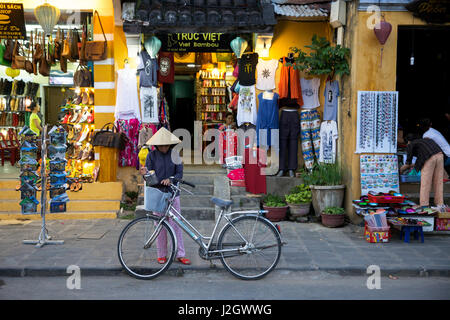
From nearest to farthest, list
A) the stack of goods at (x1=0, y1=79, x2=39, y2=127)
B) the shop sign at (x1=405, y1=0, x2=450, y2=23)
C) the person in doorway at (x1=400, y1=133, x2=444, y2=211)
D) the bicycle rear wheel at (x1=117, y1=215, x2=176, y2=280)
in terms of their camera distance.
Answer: the bicycle rear wheel at (x1=117, y1=215, x2=176, y2=280) → the person in doorway at (x1=400, y1=133, x2=444, y2=211) → the shop sign at (x1=405, y1=0, x2=450, y2=23) → the stack of goods at (x1=0, y1=79, x2=39, y2=127)

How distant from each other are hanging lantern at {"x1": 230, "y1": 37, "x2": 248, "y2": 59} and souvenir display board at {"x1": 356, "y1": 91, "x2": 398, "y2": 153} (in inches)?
115

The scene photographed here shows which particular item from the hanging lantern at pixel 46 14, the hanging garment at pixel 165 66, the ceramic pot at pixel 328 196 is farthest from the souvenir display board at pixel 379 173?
the hanging lantern at pixel 46 14

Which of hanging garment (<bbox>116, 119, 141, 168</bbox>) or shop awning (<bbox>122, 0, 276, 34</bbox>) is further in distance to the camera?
hanging garment (<bbox>116, 119, 141, 168</bbox>)

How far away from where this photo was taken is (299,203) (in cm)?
923

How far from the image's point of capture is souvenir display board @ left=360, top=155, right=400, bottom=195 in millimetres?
8719

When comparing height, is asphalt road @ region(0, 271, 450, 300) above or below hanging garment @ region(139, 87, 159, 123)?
below

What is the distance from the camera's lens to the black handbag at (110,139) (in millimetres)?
10031

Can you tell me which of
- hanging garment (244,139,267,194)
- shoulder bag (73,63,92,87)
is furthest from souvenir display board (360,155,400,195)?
shoulder bag (73,63,92,87)

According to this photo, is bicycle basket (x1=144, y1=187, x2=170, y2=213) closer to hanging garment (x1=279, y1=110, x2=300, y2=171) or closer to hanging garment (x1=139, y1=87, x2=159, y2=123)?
hanging garment (x1=139, y1=87, x2=159, y2=123)

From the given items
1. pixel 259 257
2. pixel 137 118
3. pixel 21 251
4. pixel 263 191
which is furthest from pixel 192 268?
pixel 137 118

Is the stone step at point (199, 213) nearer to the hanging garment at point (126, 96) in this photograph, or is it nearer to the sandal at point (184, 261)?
the hanging garment at point (126, 96)

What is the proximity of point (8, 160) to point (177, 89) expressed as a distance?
6337mm

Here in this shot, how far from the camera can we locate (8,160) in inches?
594

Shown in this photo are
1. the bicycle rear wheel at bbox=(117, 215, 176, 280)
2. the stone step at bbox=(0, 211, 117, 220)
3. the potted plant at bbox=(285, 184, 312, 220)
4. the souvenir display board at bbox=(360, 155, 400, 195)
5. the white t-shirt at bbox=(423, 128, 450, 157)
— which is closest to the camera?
the bicycle rear wheel at bbox=(117, 215, 176, 280)
